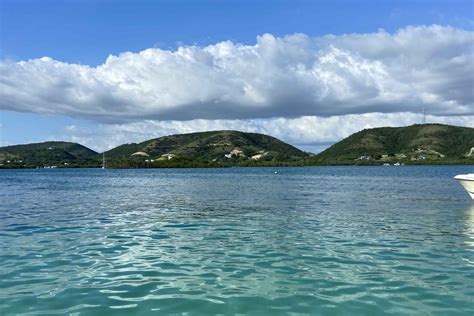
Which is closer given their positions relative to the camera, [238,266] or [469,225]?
[238,266]

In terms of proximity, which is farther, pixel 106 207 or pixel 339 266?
pixel 106 207

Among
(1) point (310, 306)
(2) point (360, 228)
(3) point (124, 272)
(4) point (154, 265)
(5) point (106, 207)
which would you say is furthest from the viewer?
(5) point (106, 207)

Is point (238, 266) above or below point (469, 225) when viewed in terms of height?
above

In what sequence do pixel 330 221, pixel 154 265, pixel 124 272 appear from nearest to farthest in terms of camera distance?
pixel 124 272 < pixel 154 265 < pixel 330 221

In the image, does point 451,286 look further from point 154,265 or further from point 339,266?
point 154,265

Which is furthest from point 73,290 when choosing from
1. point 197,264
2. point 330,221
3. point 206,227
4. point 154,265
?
point 330,221

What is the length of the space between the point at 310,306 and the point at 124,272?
6.45 m

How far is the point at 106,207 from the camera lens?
125 ft

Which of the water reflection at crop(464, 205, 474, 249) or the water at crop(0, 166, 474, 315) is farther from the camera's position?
the water reflection at crop(464, 205, 474, 249)

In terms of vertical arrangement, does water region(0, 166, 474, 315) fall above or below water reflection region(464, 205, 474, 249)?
above

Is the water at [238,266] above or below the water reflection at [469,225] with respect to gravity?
above

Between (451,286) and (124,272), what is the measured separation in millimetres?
10065

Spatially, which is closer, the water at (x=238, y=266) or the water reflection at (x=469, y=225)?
the water at (x=238, y=266)

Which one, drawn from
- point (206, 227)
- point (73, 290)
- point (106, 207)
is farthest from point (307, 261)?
point (106, 207)
